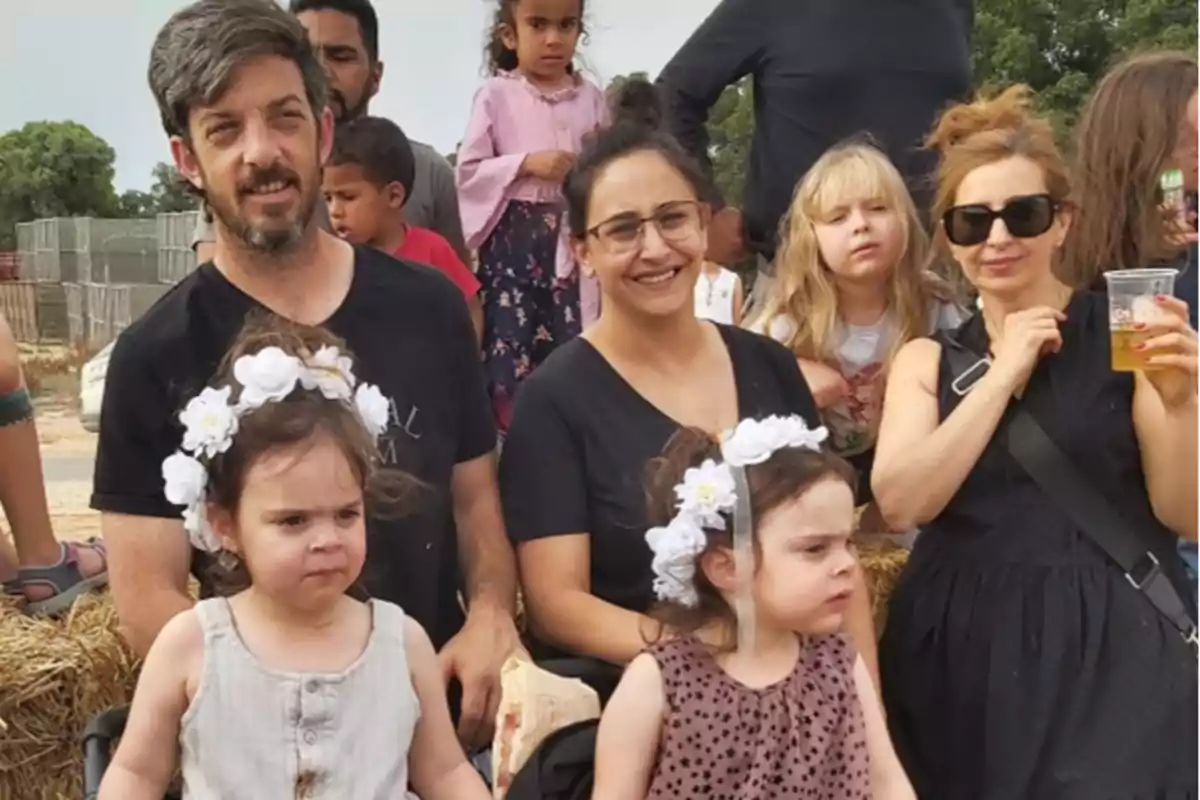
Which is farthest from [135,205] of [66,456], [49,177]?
[66,456]

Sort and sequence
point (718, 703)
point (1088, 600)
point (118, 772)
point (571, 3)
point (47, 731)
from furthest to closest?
1. point (571, 3)
2. point (47, 731)
3. point (1088, 600)
4. point (718, 703)
5. point (118, 772)

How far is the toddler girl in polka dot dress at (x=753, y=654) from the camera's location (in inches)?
85.1

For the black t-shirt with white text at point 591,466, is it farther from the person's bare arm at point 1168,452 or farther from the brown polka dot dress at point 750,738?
the person's bare arm at point 1168,452

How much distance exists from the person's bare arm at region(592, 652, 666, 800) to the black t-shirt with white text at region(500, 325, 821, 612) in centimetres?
40

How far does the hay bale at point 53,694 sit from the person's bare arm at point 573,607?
0.82 metres

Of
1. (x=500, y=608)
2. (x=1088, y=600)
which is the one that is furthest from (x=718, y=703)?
(x=1088, y=600)

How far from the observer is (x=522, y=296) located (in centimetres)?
420

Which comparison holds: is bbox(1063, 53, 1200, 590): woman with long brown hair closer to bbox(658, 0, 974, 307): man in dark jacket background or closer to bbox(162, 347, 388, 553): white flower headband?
bbox(658, 0, 974, 307): man in dark jacket background

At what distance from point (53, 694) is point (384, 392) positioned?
913mm

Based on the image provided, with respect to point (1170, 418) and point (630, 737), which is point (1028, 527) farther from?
point (630, 737)

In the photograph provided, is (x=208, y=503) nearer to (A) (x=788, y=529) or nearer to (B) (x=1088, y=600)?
(A) (x=788, y=529)

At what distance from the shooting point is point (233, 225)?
2.40 m

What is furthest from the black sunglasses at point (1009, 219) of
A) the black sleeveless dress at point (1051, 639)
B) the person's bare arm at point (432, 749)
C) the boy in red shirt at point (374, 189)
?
the boy in red shirt at point (374, 189)

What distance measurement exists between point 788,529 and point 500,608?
606mm
